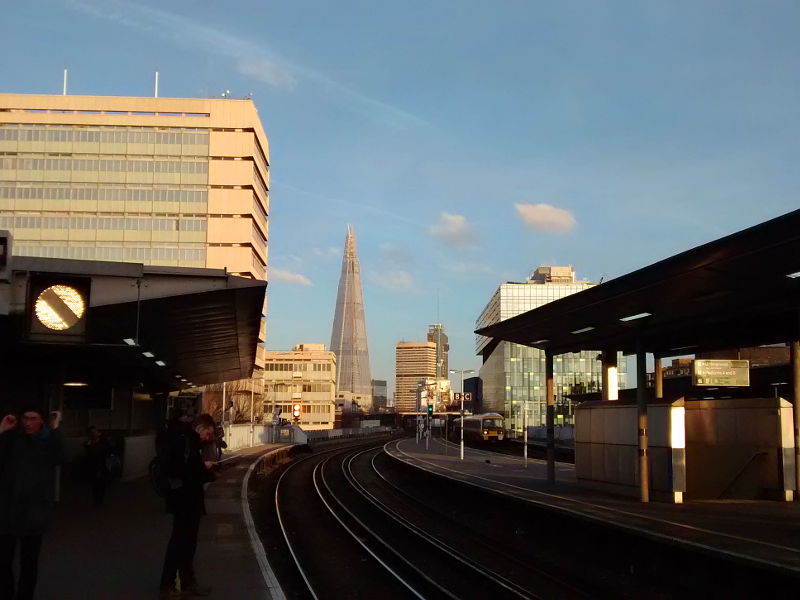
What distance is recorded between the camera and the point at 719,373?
2131cm

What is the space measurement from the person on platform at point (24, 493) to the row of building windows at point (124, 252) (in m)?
89.6

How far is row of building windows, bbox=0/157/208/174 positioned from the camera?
3770 inches

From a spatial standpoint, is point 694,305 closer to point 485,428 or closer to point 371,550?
point 371,550

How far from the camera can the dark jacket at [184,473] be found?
351 inches

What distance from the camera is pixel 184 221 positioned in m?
96.8

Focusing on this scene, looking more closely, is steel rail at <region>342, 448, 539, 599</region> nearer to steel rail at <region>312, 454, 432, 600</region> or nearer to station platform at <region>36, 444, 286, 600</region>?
steel rail at <region>312, 454, 432, 600</region>

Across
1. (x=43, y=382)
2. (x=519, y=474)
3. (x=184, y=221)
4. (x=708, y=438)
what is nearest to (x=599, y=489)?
(x=708, y=438)

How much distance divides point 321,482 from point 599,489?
16.8m

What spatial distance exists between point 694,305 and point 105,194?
295 ft

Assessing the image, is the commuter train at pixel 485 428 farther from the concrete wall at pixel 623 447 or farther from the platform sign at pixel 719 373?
the platform sign at pixel 719 373

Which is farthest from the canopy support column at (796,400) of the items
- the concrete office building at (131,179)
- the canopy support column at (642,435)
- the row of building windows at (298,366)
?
the row of building windows at (298,366)

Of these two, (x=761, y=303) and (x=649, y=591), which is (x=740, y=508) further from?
(x=649, y=591)

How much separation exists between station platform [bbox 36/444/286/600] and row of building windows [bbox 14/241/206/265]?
75.9m

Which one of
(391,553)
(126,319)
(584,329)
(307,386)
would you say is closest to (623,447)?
(584,329)
